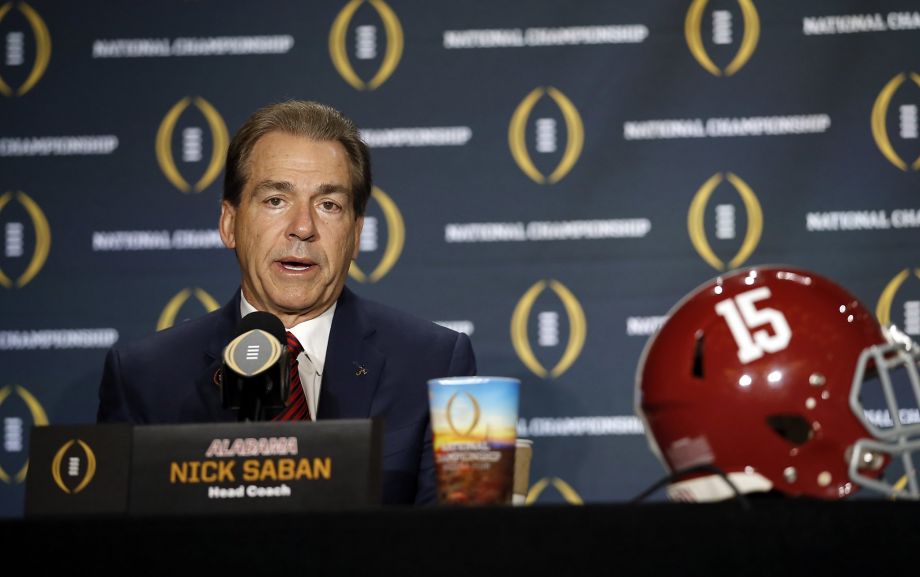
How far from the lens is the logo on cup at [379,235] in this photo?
2.81 meters

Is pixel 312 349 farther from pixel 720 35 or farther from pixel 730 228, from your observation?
pixel 720 35

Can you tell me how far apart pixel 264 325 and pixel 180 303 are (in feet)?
5.13

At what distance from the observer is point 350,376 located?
1862 mm

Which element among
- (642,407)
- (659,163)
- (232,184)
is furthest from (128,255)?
(642,407)

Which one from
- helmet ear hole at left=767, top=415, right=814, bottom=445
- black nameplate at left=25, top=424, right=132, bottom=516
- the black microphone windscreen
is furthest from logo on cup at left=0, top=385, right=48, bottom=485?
helmet ear hole at left=767, top=415, right=814, bottom=445

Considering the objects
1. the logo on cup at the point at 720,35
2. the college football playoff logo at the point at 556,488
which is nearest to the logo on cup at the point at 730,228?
the logo on cup at the point at 720,35

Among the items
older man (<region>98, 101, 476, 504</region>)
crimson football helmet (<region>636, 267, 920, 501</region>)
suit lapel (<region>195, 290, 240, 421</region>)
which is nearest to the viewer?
crimson football helmet (<region>636, 267, 920, 501</region>)

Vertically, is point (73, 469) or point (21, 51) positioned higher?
point (21, 51)

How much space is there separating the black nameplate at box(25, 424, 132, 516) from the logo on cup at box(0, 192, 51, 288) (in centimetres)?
186

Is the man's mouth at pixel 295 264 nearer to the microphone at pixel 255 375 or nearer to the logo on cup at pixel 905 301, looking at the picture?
the microphone at pixel 255 375

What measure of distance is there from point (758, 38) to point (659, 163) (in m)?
0.42

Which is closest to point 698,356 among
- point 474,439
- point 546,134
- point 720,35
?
point 474,439

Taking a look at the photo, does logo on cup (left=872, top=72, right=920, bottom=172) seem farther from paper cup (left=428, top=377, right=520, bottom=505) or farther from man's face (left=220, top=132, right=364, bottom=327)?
paper cup (left=428, top=377, right=520, bottom=505)

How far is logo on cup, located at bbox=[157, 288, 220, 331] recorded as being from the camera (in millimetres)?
2805
